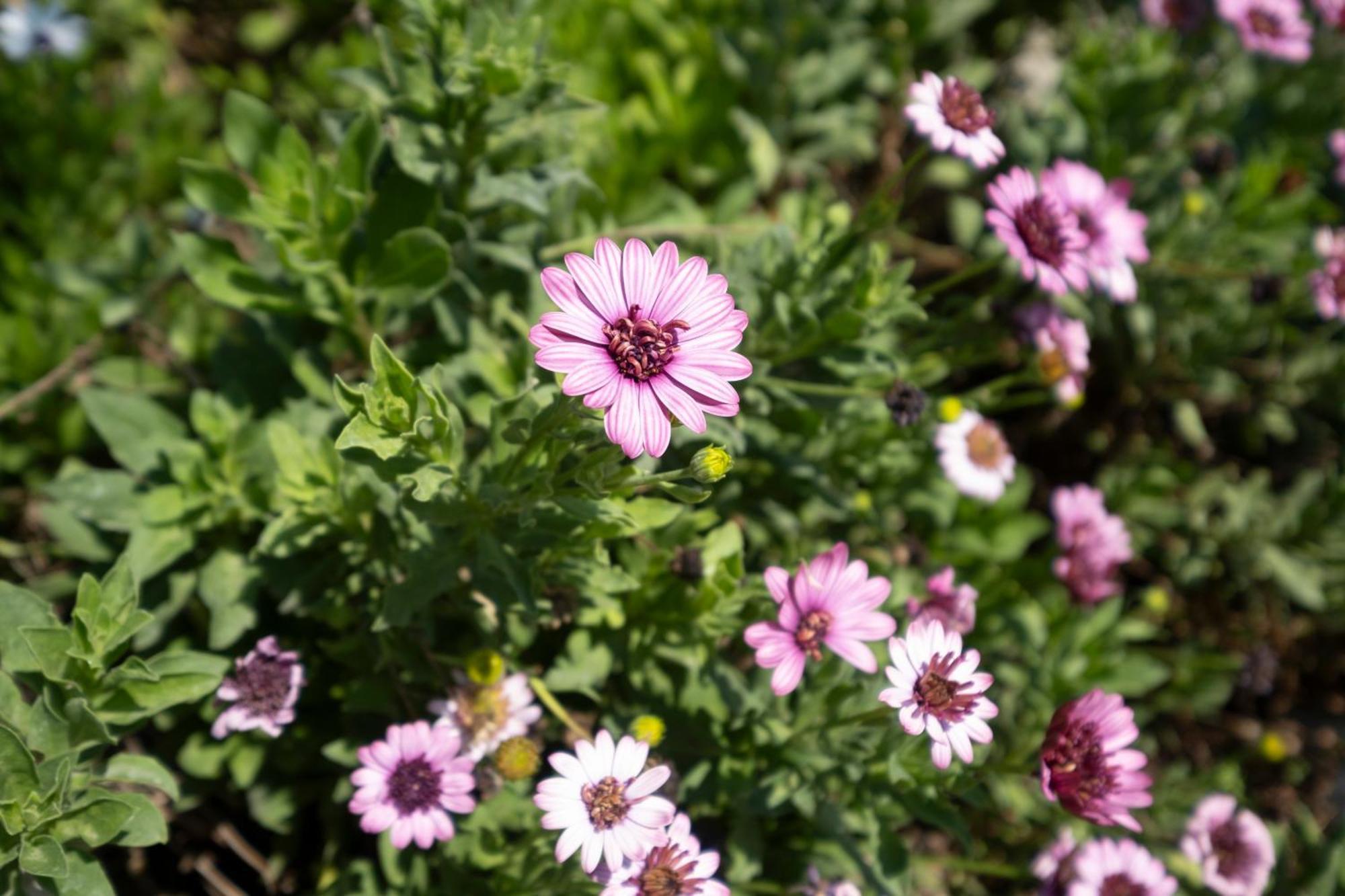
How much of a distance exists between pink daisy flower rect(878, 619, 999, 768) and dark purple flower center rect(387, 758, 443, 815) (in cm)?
120

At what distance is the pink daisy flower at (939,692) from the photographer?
2.56 meters

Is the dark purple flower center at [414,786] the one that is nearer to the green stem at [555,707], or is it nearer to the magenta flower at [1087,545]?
the green stem at [555,707]

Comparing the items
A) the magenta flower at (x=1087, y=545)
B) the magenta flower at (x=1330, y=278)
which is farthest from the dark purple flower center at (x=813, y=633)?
the magenta flower at (x=1330, y=278)

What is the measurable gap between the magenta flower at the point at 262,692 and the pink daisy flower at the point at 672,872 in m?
1.05

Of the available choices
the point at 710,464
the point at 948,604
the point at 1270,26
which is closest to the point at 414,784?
the point at 710,464

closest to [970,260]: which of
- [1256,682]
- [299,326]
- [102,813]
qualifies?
[1256,682]

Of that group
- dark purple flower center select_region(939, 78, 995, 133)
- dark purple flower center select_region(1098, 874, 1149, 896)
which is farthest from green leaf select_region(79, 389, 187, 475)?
dark purple flower center select_region(1098, 874, 1149, 896)

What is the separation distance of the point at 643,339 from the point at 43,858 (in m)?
1.81

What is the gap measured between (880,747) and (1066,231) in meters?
1.65

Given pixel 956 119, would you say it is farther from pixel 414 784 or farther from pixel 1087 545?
pixel 414 784

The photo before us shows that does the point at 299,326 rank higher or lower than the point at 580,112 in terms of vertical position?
lower

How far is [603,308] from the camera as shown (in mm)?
2346

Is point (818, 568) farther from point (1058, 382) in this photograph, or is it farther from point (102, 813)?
point (102, 813)

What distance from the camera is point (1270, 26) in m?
4.79
